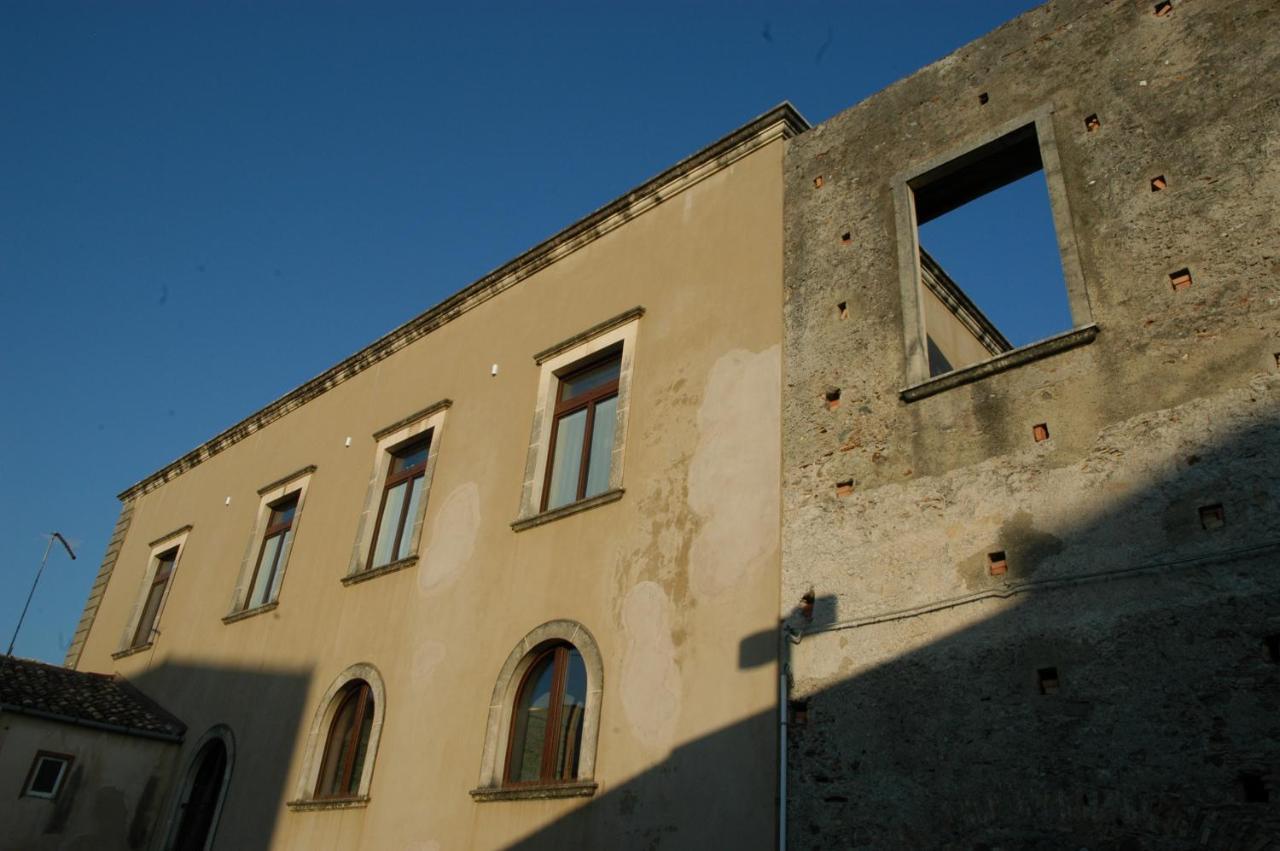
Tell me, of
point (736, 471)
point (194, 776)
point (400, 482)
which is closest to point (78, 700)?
point (194, 776)

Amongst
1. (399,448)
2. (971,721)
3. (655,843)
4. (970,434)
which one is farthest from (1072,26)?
(399,448)

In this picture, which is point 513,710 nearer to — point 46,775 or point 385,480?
point 385,480

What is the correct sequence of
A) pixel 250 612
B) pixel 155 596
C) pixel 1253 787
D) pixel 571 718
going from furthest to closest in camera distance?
pixel 155 596 → pixel 250 612 → pixel 571 718 → pixel 1253 787

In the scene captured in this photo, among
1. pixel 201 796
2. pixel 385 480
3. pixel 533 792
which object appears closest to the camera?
pixel 533 792

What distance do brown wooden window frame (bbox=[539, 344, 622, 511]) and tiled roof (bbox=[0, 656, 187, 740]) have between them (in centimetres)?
767

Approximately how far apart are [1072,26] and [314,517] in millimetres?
11448

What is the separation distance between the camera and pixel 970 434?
7.42 meters

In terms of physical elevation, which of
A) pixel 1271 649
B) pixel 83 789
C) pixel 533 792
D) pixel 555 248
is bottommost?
pixel 533 792

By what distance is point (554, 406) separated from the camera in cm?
1170

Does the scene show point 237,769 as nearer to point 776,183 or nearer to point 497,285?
point 497,285

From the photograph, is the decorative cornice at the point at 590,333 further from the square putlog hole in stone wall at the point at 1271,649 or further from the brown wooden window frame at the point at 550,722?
the square putlog hole in stone wall at the point at 1271,649

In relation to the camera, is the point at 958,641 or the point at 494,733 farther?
the point at 494,733

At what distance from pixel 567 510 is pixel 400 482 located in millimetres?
4172

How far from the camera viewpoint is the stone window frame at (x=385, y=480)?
12414 millimetres
